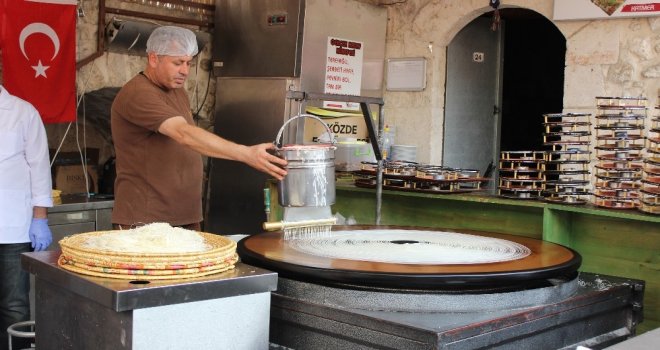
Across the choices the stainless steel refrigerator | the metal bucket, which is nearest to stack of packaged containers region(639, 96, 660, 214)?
the metal bucket

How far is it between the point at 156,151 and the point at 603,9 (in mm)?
3666

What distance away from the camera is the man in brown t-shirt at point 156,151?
3.40 metres

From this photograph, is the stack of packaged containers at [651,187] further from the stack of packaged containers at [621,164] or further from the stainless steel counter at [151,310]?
the stainless steel counter at [151,310]

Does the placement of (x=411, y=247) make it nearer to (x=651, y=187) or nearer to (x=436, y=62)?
(x=651, y=187)

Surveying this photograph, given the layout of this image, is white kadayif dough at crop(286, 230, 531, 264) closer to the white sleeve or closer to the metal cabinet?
the white sleeve

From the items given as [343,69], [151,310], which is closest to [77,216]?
[343,69]

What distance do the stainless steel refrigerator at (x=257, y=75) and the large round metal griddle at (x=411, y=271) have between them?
3699mm

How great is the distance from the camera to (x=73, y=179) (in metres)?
5.81

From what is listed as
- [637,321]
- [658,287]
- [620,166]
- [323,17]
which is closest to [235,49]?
[323,17]

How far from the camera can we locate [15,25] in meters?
5.00

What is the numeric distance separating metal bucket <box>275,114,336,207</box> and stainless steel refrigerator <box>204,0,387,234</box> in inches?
139

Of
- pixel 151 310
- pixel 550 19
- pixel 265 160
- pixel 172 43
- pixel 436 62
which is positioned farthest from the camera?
pixel 436 62

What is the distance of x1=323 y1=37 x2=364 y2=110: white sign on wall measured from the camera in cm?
664

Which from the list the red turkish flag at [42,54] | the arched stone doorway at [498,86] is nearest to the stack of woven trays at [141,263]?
the red turkish flag at [42,54]
